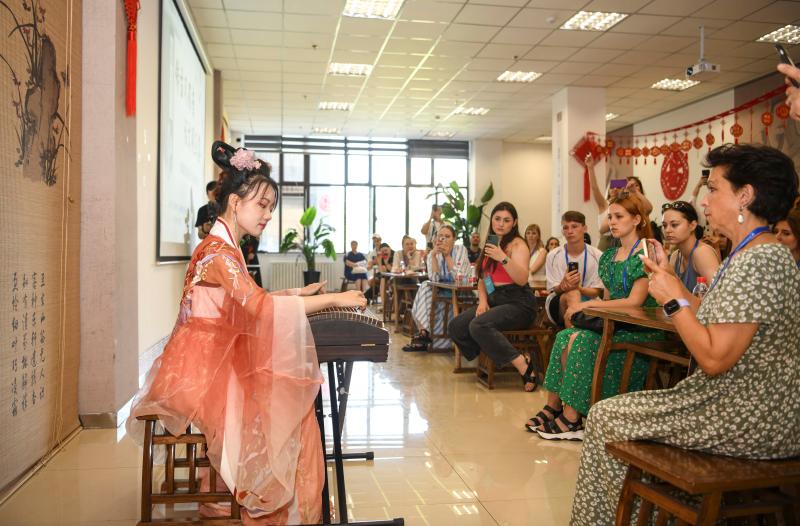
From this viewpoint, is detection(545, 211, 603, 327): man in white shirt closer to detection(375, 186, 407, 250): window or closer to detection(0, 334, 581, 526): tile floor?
detection(0, 334, 581, 526): tile floor

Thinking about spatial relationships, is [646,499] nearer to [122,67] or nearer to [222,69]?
[122,67]

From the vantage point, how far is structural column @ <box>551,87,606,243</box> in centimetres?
901

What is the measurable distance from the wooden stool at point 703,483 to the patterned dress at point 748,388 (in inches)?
1.6

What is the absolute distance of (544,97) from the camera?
32.1 ft

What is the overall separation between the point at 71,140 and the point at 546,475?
2728 millimetres

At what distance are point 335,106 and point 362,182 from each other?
352 centimetres

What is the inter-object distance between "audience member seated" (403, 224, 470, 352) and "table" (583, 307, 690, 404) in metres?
3.06

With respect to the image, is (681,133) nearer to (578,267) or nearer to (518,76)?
(518,76)

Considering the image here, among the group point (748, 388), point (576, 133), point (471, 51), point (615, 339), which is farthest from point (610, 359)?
point (576, 133)

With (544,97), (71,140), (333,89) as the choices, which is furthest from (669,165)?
(71,140)

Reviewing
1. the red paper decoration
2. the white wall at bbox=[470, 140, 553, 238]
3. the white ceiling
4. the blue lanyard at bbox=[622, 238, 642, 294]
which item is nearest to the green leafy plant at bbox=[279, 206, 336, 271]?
the white ceiling

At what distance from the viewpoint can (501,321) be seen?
4430 mm

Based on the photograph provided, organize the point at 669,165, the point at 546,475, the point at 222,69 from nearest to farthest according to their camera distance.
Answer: the point at 546,475 < the point at 222,69 < the point at 669,165

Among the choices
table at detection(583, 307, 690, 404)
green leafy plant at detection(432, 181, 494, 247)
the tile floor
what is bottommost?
the tile floor
